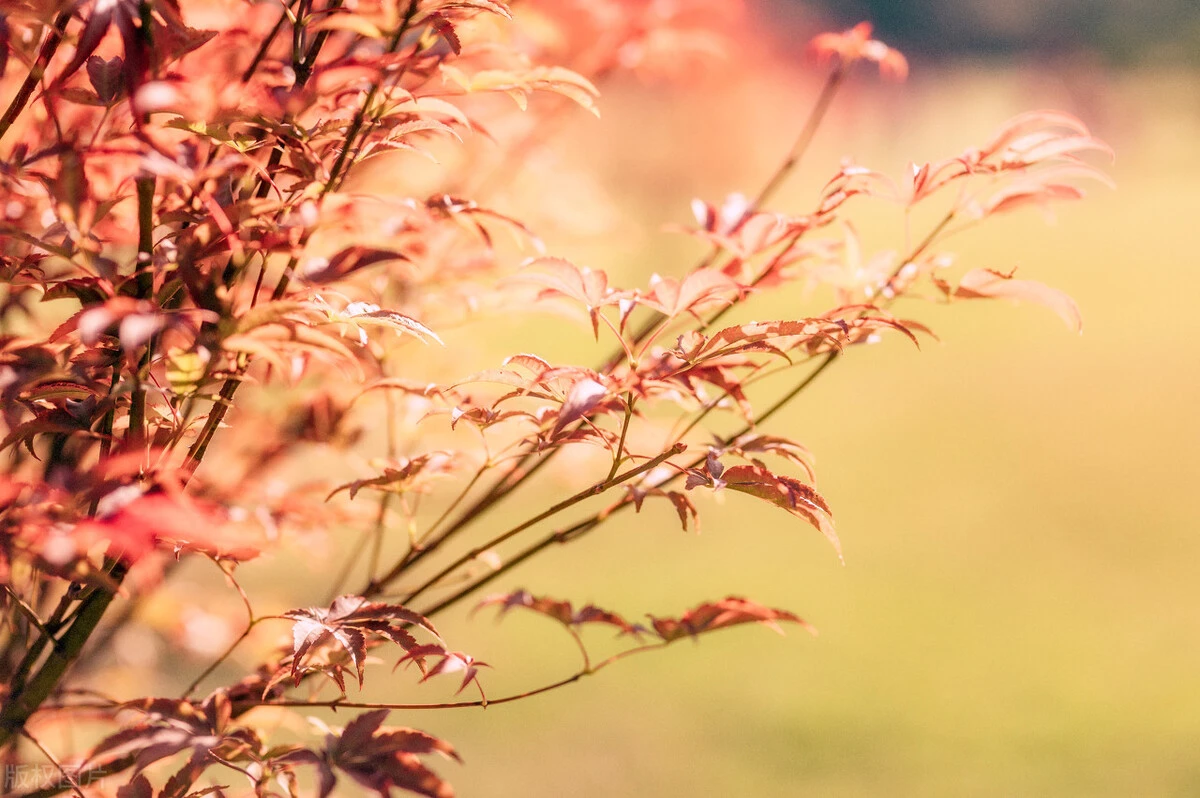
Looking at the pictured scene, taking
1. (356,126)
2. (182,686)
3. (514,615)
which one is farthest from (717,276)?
(514,615)

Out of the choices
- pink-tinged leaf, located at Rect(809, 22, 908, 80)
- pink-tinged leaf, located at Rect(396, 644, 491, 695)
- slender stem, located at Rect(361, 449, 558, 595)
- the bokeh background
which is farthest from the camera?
the bokeh background

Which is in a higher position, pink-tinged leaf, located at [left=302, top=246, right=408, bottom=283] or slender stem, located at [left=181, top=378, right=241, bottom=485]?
pink-tinged leaf, located at [left=302, top=246, right=408, bottom=283]

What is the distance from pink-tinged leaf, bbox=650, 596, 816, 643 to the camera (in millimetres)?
1200

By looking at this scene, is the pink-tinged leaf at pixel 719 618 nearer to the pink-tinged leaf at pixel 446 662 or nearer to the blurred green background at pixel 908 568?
the pink-tinged leaf at pixel 446 662

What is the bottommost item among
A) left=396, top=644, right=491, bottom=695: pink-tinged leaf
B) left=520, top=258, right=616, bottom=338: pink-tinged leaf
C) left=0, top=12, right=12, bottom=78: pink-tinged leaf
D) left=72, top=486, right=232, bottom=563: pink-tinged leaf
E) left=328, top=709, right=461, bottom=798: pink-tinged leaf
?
left=328, top=709, right=461, bottom=798: pink-tinged leaf

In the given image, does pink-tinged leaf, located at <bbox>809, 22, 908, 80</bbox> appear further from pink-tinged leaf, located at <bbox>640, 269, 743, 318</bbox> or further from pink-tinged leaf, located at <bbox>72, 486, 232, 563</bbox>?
pink-tinged leaf, located at <bbox>72, 486, 232, 563</bbox>

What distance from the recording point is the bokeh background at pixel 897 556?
4496 millimetres

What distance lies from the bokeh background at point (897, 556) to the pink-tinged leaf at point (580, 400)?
3.04 ft

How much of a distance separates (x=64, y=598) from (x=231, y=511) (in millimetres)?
330

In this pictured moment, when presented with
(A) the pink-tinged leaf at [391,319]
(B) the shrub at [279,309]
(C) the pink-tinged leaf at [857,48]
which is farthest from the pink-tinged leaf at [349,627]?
(C) the pink-tinged leaf at [857,48]

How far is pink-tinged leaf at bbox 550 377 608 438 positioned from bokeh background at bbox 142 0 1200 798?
0.93 m

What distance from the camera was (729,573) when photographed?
6.43 m

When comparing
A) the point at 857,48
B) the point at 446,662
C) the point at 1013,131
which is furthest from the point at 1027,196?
the point at 446,662

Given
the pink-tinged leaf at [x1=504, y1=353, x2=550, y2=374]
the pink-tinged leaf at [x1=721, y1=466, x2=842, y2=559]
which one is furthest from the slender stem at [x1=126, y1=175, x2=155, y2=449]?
the pink-tinged leaf at [x1=721, y1=466, x2=842, y2=559]
